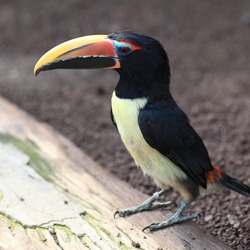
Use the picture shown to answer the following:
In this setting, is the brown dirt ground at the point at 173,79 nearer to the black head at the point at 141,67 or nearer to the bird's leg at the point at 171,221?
the bird's leg at the point at 171,221

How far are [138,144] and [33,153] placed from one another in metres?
1.20

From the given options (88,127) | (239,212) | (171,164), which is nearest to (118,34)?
(171,164)

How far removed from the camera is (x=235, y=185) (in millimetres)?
3742

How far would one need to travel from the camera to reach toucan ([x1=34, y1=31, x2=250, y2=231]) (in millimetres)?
3490

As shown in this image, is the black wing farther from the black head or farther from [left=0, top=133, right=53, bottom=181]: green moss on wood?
[left=0, top=133, right=53, bottom=181]: green moss on wood

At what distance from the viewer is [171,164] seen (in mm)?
3598

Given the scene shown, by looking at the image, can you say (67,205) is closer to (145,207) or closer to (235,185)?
(145,207)

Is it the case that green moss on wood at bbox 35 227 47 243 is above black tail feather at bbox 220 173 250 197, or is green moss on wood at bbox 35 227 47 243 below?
below

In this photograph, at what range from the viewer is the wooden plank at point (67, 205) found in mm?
3256

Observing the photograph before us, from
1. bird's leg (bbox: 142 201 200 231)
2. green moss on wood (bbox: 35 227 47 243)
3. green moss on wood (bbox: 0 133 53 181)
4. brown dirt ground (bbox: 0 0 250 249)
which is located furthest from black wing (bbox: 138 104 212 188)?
green moss on wood (bbox: 0 133 53 181)

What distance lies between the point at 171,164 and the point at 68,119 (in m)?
2.57

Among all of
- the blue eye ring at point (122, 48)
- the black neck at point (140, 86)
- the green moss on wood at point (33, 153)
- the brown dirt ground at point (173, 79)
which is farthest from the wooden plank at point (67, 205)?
the blue eye ring at point (122, 48)

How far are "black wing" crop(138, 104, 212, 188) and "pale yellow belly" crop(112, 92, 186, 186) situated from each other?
0.05 meters

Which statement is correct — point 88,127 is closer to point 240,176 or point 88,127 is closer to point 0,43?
point 240,176
